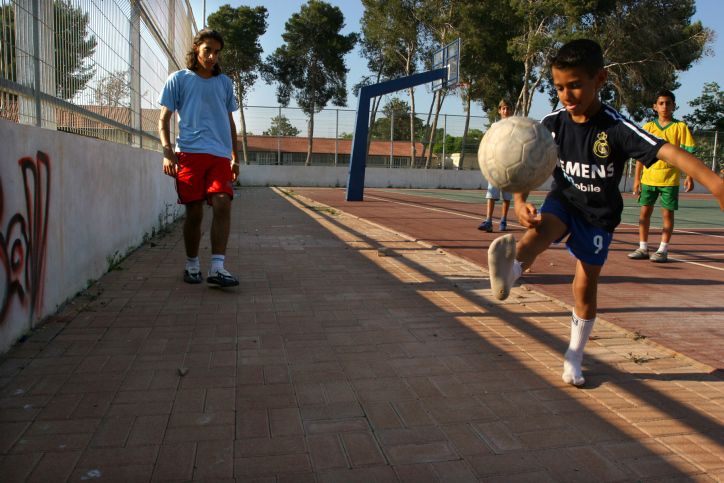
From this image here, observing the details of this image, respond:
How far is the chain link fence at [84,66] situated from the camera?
3.75 meters

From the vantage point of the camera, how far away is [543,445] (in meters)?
2.47

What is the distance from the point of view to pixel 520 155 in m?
3.01

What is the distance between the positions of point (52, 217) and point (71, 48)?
1.79m

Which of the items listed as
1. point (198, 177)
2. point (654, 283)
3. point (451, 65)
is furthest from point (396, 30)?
point (198, 177)

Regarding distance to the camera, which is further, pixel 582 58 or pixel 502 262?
pixel 502 262

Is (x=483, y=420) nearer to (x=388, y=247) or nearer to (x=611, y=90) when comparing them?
(x=388, y=247)

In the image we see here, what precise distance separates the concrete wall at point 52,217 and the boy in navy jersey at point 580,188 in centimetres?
285

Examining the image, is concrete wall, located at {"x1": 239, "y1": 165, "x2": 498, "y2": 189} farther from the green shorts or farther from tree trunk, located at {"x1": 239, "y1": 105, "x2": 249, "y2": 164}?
the green shorts

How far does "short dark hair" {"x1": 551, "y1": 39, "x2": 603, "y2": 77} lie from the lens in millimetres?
2955

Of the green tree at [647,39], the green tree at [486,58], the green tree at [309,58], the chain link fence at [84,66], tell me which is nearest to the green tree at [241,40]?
the green tree at [309,58]

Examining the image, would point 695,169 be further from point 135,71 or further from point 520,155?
point 135,71

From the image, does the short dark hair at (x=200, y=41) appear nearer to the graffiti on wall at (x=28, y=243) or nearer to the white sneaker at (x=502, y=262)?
the graffiti on wall at (x=28, y=243)

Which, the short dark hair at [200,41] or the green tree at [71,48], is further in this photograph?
the short dark hair at [200,41]

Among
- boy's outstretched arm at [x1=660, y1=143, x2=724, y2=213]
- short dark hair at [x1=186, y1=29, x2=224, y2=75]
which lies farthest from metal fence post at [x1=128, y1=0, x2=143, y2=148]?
boy's outstretched arm at [x1=660, y1=143, x2=724, y2=213]
